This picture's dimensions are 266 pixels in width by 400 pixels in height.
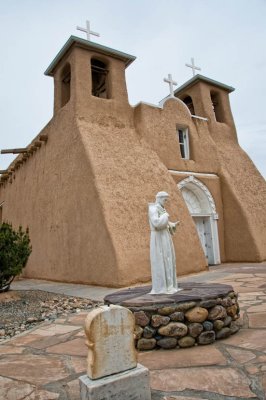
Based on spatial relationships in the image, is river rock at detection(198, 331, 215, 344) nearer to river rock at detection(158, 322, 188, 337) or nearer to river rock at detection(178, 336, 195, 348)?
river rock at detection(178, 336, 195, 348)

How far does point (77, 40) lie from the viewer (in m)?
11.1

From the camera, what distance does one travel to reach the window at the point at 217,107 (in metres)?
15.9

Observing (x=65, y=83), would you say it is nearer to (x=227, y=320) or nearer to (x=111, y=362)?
(x=227, y=320)

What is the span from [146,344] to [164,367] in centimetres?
59

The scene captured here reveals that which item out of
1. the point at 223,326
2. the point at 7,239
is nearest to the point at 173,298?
the point at 223,326

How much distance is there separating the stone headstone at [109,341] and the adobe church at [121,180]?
18.4 ft

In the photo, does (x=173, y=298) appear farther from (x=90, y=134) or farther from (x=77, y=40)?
(x=77, y=40)

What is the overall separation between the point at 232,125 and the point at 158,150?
19.8 feet

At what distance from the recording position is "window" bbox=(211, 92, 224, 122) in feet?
52.1

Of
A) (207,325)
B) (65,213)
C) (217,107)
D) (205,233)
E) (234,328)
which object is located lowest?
(234,328)

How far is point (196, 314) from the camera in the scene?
11.3 ft

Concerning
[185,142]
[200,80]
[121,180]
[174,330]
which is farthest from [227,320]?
[200,80]

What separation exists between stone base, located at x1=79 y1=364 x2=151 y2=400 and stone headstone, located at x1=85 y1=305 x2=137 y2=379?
4cm

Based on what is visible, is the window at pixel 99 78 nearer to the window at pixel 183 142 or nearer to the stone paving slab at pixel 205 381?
the window at pixel 183 142
